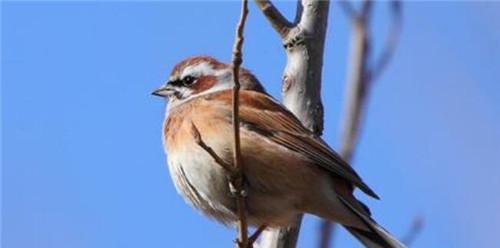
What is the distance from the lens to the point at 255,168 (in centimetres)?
412

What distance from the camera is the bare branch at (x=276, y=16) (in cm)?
414

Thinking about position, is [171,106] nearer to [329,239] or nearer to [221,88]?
[221,88]

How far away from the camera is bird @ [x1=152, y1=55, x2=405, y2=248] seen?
13.3ft

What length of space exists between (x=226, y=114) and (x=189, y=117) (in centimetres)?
21

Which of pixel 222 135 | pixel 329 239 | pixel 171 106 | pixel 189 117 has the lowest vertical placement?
pixel 329 239

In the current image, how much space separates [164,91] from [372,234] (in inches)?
65.3

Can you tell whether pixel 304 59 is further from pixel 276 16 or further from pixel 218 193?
pixel 218 193

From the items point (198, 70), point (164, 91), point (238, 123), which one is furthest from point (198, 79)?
point (238, 123)

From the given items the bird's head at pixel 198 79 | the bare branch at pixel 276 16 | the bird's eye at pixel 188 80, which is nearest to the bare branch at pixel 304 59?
the bare branch at pixel 276 16

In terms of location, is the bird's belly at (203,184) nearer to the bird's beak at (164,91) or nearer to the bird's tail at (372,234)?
the bird's tail at (372,234)

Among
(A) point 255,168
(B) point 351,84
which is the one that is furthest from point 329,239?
(A) point 255,168

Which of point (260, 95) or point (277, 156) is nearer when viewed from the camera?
point (277, 156)

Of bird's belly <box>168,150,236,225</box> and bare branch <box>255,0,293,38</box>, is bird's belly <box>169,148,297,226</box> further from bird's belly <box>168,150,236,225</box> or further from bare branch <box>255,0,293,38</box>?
bare branch <box>255,0,293,38</box>

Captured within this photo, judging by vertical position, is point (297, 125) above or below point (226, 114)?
below
